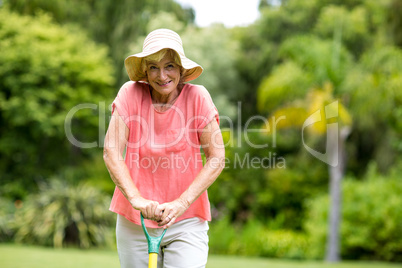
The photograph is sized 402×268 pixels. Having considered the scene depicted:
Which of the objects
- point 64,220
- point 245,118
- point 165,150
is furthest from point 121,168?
point 245,118

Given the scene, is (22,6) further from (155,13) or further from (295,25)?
(295,25)

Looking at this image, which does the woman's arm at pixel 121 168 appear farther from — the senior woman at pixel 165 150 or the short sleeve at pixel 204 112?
the short sleeve at pixel 204 112

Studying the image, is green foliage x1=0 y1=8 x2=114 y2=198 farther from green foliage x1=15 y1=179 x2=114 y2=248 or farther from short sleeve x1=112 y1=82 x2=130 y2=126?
short sleeve x1=112 y1=82 x2=130 y2=126

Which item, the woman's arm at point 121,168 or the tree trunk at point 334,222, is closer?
the woman's arm at point 121,168

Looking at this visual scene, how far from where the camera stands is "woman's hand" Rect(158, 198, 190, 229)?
2.32m

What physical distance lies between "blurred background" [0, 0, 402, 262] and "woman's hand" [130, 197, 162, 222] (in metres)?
9.07

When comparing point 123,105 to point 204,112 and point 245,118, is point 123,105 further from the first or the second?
point 245,118

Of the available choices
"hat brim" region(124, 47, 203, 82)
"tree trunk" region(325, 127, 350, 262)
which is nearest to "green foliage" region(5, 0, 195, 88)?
"tree trunk" region(325, 127, 350, 262)

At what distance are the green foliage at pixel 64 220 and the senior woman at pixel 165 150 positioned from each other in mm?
9376

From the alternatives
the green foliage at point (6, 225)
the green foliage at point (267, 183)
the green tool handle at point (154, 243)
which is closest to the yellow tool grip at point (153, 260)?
the green tool handle at point (154, 243)

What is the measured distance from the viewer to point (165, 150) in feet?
8.18

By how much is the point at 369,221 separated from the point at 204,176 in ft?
38.2

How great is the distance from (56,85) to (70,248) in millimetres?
6215

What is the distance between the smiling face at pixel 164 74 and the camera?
2.47m
